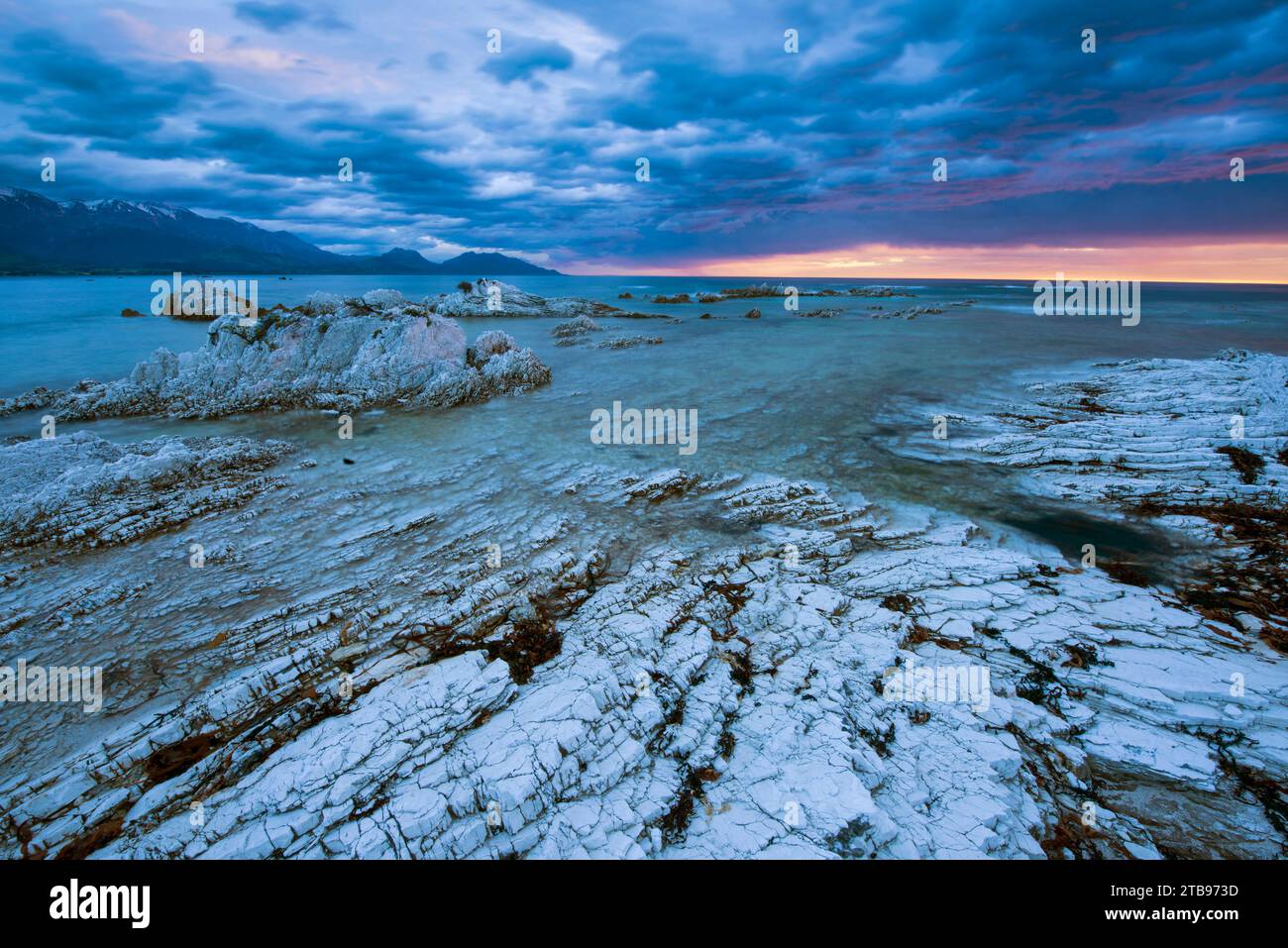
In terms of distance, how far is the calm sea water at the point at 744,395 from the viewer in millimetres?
14156

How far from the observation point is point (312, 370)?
→ 23.0 metres

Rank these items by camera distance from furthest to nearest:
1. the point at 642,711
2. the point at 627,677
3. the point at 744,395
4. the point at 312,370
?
the point at 744,395 < the point at 312,370 < the point at 627,677 < the point at 642,711

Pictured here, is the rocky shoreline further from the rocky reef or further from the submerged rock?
the submerged rock

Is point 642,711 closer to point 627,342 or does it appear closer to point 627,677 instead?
point 627,677

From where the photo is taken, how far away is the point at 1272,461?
499 inches

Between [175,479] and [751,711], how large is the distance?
49.0 ft

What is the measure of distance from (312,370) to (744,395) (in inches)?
794

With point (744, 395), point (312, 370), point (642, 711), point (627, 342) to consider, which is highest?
point (627, 342)

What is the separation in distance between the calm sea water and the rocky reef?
4.96ft

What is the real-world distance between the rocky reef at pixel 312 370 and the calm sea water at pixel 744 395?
4.96ft

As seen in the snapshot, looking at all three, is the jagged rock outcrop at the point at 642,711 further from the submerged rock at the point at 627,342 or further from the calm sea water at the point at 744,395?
the submerged rock at the point at 627,342

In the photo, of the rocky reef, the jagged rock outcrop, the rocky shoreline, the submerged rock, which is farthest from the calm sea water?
the jagged rock outcrop

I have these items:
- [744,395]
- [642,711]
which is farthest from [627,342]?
[642,711]
